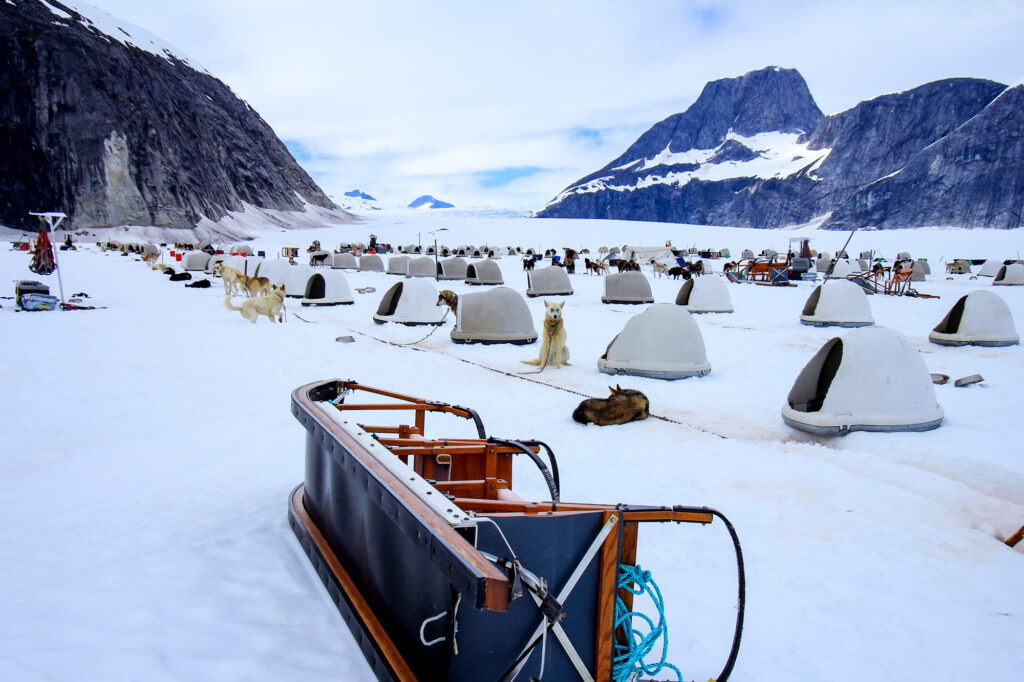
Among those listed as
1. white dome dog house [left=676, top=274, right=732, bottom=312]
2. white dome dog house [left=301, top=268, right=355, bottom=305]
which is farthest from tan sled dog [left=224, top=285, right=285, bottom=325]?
white dome dog house [left=676, top=274, right=732, bottom=312]

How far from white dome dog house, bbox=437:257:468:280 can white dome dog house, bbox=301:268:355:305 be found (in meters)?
9.84

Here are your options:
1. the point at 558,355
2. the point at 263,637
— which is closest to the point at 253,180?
the point at 558,355

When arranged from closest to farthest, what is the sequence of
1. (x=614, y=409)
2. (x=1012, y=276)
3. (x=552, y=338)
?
(x=614, y=409) < (x=552, y=338) < (x=1012, y=276)

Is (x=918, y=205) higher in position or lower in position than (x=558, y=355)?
higher

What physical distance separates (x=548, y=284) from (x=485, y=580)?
2163cm

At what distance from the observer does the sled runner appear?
2014mm

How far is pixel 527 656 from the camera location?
7.13 ft

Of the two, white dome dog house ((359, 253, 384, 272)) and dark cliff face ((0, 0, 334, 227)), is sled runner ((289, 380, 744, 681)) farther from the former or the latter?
dark cliff face ((0, 0, 334, 227))

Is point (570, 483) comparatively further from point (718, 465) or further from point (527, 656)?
point (527, 656)

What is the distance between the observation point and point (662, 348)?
9.38 meters

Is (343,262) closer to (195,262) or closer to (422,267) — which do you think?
(422,267)

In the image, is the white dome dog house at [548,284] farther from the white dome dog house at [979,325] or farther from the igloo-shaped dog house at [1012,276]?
the igloo-shaped dog house at [1012,276]

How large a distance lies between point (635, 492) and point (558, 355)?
5.16 meters

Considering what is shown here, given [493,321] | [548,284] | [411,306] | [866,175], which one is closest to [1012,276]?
[548,284]
